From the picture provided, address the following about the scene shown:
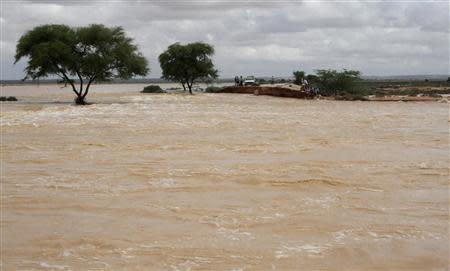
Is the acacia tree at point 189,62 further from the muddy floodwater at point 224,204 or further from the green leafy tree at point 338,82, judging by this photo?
the muddy floodwater at point 224,204

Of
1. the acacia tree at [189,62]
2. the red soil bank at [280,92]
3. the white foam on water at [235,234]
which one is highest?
the acacia tree at [189,62]

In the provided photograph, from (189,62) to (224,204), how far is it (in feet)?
146

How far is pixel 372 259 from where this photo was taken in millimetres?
4902

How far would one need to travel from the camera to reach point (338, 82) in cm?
4781

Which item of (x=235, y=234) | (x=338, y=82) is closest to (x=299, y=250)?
(x=235, y=234)

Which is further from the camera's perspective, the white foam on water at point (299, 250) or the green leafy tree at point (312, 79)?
the green leafy tree at point (312, 79)

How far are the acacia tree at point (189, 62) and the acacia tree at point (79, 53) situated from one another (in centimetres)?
1548

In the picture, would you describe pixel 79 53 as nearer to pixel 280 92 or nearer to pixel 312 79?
pixel 280 92

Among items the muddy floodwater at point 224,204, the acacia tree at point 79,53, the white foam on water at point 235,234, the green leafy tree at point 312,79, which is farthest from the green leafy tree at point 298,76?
the white foam on water at point 235,234

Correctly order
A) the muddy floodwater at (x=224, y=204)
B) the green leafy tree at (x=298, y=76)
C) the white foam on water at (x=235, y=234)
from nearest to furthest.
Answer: the muddy floodwater at (x=224, y=204), the white foam on water at (x=235, y=234), the green leafy tree at (x=298, y=76)

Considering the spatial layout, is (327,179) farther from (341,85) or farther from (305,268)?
(341,85)

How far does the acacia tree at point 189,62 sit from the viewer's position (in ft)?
165

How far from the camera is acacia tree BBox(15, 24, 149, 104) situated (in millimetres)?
33031

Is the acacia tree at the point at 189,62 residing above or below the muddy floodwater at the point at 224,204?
above
